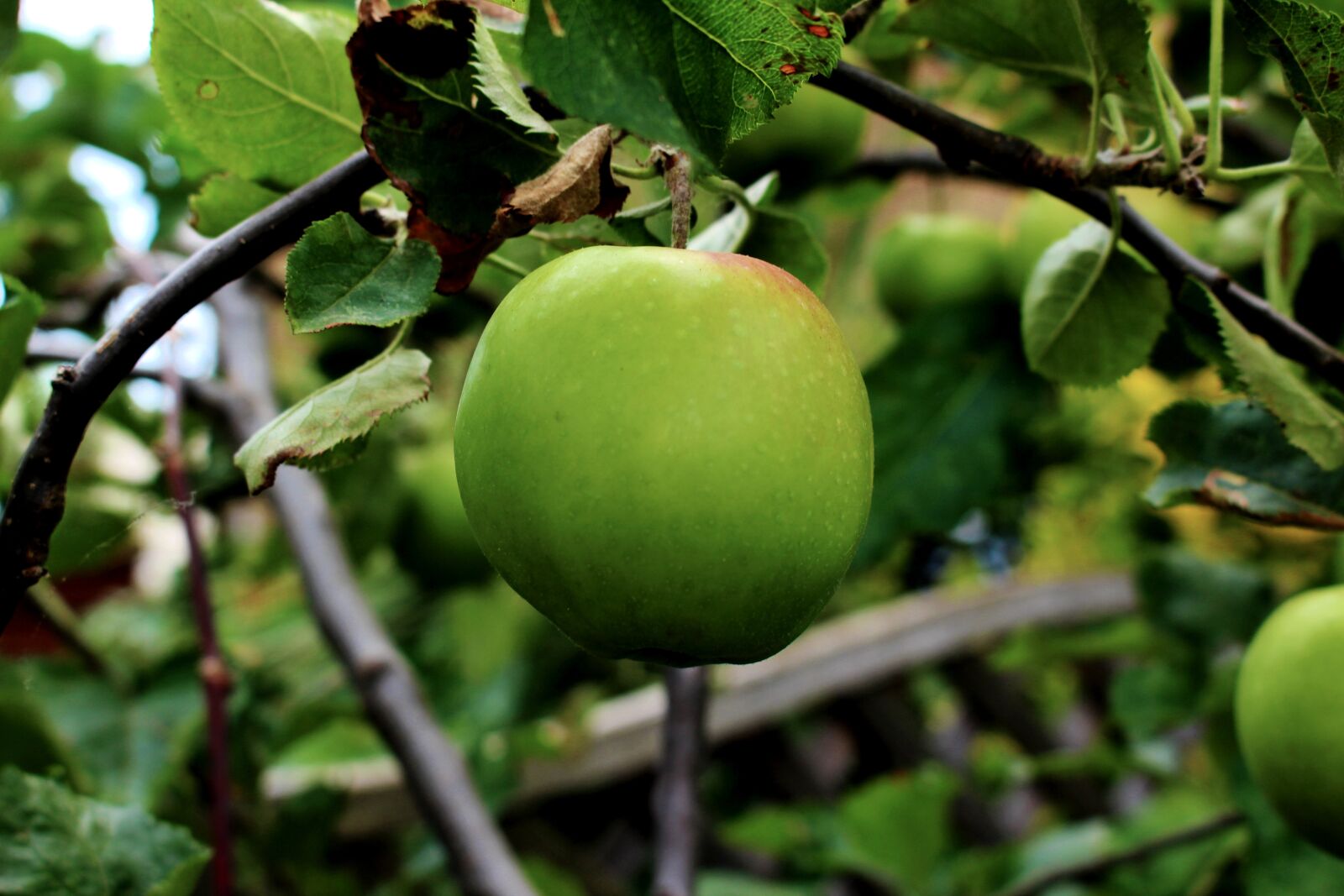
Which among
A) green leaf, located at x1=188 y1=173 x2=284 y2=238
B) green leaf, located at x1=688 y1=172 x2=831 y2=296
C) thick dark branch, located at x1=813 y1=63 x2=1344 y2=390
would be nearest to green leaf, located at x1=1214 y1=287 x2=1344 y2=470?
thick dark branch, located at x1=813 y1=63 x2=1344 y2=390

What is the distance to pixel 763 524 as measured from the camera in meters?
0.30

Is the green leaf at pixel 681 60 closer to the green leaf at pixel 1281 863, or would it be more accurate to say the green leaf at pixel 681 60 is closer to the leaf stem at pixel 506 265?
the leaf stem at pixel 506 265

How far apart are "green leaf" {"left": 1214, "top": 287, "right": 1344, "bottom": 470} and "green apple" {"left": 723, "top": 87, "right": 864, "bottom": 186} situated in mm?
445

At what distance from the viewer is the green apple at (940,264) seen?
98 centimetres

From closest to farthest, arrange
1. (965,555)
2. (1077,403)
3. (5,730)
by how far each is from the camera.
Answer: (5,730)
(1077,403)
(965,555)

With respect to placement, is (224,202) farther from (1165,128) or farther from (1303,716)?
(1303,716)

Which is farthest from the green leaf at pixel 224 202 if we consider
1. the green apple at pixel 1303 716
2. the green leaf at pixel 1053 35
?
the green apple at pixel 1303 716

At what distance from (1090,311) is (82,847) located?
48 cm

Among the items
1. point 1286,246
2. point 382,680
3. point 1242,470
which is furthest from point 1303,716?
point 382,680

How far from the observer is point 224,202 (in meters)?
0.40

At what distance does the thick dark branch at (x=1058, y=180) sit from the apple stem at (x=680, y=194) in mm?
49

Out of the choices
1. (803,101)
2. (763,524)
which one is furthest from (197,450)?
(763,524)

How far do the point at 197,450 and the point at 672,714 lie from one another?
646mm

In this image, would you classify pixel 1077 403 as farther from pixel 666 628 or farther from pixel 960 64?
pixel 666 628
